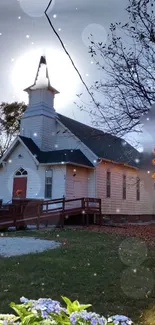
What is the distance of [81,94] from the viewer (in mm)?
7191

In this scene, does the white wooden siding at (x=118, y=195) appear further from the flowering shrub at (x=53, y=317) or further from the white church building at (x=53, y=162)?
the flowering shrub at (x=53, y=317)

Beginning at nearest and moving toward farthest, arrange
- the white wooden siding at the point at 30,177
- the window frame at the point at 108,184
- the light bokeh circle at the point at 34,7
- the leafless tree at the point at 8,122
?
the light bokeh circle at the point at 34,7 < the white wooden siding at the point at 30,177 < the window frame at the point at 108,184 < the leafless tree at the point at 8,122

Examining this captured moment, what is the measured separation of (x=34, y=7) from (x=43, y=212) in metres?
12.3

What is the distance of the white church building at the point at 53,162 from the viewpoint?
17.2 metres

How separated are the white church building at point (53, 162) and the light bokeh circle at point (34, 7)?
1249cm

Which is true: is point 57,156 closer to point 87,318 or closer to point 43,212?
point 43,212

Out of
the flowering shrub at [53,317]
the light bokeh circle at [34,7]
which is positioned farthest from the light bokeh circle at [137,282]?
the light bokeh circle at [34,7]

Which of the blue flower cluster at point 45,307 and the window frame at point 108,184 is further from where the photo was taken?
the window frame at point 108,184

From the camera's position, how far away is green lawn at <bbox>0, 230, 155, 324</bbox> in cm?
426

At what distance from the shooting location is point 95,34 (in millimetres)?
6715

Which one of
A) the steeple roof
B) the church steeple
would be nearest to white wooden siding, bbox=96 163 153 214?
the church steeple

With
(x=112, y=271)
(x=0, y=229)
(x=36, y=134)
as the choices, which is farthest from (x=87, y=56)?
(x=36, y=134)

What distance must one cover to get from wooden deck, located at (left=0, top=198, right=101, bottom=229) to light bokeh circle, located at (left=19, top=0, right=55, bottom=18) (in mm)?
10479

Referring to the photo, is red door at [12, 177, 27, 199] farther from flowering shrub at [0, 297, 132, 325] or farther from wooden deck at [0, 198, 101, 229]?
flowering shrub at [0, 297, 132, 325]
